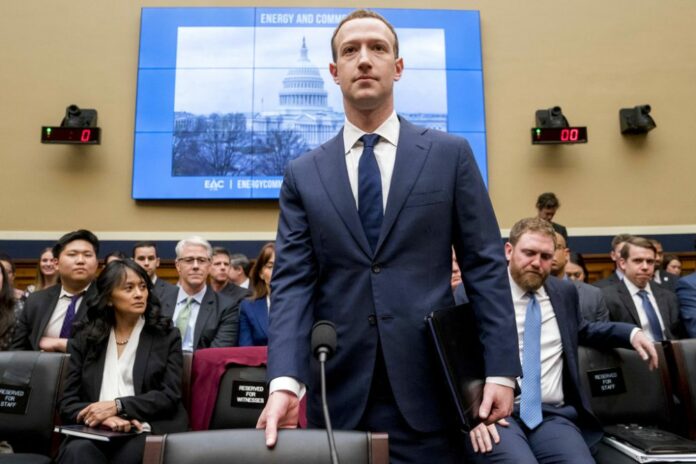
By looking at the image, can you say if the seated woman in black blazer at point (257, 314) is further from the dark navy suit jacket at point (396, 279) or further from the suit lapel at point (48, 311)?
the dark navy suit jacket at point (396, 279)

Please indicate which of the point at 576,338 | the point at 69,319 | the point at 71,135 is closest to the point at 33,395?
the point at 69,319

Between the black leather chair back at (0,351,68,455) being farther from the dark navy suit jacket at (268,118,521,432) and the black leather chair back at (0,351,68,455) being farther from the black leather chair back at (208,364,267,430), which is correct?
the dark navy suit jacket at (268,118,521,432)

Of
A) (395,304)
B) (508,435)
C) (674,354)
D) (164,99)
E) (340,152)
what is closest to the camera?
(395,304)

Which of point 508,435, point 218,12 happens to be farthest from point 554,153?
point 508,435

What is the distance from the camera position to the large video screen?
21.1 ft

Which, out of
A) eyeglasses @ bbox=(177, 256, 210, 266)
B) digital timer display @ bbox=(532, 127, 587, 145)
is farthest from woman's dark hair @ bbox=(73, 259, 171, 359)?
digital timer display @ bbox=(532, 127, 587, 145)

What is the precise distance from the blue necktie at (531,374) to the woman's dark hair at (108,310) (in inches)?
62.1

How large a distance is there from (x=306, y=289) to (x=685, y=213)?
665 centimetres

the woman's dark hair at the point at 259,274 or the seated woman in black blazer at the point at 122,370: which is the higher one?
the woman's dark hair at the point at 259,274

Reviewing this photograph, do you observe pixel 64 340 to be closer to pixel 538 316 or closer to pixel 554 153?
pixel 538 316

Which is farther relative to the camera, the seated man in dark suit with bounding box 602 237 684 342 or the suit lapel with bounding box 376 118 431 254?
the seated man in dark suit with bounding box 602 237 684 342

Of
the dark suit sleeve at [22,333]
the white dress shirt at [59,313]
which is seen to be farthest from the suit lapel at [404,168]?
the dark suit sleeve at [22,333]

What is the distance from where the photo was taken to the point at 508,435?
2121 millimetres

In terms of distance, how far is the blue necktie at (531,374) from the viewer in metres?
2.25
